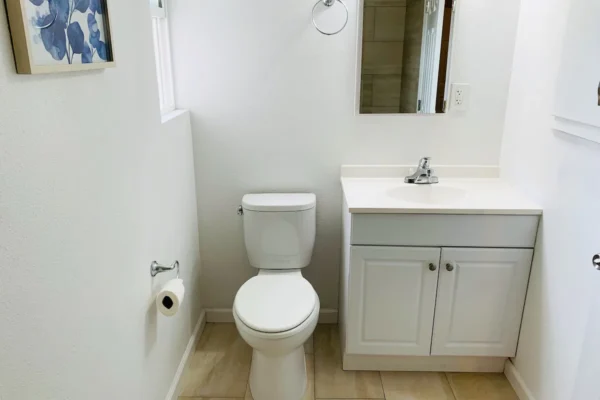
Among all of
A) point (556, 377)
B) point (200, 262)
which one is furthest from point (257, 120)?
point (556, 377)

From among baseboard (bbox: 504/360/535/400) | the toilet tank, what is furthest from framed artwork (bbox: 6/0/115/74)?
baseboard (bbox: 504/360/535/400)

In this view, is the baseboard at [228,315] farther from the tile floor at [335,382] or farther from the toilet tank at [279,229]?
the toilet tank at [279,229]

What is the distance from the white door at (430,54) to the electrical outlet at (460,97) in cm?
9

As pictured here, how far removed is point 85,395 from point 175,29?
1.60 m

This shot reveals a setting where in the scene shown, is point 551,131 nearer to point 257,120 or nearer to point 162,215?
point 257,120

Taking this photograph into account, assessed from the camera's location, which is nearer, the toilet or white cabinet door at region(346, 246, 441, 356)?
the toilet

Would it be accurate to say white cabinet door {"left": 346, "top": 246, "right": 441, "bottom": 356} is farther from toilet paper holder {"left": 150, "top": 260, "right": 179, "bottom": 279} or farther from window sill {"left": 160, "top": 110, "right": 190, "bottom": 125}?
window sill {"left": 160, "top": 110, "right": 190, "bottom": 125}

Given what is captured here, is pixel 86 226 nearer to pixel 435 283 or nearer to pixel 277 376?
pixel 277 376

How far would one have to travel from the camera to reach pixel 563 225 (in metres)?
1.68

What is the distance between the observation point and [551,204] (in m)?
1.76

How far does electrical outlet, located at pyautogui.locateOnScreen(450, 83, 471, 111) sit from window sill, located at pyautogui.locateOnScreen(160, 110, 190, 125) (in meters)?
1.27

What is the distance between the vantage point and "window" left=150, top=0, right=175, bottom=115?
2045mm

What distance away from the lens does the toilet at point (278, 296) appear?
5.87 ft

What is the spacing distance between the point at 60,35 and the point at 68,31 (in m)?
0.04
